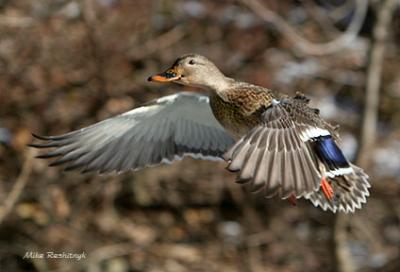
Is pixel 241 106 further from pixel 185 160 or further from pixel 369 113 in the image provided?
pixel 185 160

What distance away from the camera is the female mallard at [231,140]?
409 centimetres

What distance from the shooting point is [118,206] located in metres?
7.84

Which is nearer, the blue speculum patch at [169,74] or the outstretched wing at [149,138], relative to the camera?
the blue speculum patch at [169,74]

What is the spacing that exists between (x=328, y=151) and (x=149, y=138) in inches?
49.9

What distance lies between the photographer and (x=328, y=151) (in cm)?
451

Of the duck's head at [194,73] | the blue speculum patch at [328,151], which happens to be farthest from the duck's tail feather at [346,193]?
the duck's head at [194,73]

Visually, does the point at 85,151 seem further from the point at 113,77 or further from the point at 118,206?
the point at 118,206

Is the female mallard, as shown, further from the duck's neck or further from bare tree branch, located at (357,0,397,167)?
bare tree branch, located at (357,0,397,167)

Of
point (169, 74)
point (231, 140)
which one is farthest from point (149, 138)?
point (169, 74)

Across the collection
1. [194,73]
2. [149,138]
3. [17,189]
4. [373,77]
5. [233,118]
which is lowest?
[233,118]

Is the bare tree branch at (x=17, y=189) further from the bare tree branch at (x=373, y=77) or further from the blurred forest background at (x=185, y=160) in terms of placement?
the bare tree branch at (x=373, y=77)

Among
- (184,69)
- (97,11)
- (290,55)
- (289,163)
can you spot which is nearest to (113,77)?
(97,11)

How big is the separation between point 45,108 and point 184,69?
8.64ft

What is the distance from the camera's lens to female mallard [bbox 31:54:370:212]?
409cm
